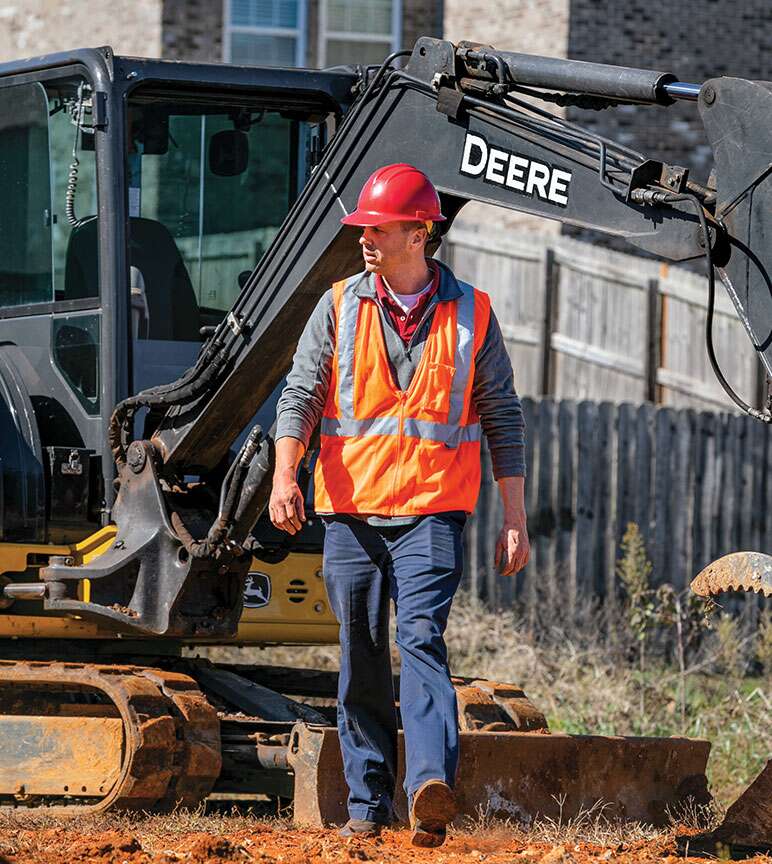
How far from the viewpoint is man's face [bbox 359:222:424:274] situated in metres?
6.05

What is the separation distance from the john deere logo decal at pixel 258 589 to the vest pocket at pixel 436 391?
2.46 meters

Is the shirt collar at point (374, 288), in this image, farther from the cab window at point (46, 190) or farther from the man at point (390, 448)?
the cab window at point (46, 190)

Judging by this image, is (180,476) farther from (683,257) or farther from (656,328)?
(656,328)

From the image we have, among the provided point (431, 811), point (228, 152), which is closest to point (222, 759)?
point (431, 811)

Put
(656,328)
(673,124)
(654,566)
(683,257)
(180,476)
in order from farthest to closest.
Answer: (673,124)
(656,328)
(654,566)
(180,476)
(683,257)

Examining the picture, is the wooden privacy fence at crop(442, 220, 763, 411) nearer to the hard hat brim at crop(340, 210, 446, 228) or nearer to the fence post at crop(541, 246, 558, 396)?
the fence post at crop(541, 246, 558, 396)

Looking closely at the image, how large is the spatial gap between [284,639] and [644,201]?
3269 millimetres

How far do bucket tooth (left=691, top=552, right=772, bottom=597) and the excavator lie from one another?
1102 millimetres

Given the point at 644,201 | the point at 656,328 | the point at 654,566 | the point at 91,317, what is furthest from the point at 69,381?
the point at 656,328

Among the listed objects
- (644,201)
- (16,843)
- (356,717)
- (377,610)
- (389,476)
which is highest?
(644,201)

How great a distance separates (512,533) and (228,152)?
122 inches

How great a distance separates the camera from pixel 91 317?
7.98 meters

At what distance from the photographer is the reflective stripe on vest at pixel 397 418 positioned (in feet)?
19.6

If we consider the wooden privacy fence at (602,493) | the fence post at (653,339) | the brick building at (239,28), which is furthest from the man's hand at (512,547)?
the brick building at (239,28)
